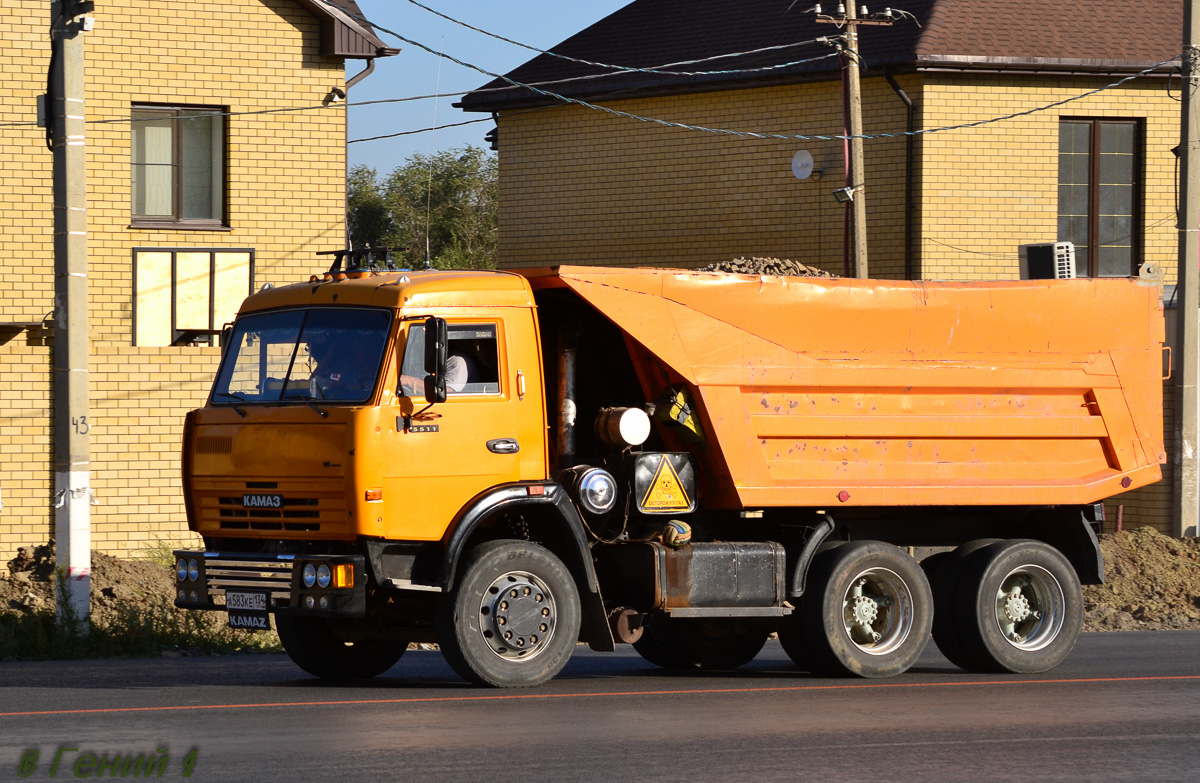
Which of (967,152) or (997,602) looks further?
(967,152)

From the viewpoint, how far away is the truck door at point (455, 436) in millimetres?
11055

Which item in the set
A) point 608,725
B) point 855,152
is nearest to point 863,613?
point 608,725

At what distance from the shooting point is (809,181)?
26781 millimetres

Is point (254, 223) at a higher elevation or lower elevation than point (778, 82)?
lower

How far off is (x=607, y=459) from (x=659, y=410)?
50 cm

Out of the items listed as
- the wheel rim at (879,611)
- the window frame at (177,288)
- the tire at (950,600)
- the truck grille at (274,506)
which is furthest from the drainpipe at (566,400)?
the window frame at (177,288)

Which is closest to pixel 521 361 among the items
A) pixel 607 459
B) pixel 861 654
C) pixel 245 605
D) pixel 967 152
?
pixel 607 459

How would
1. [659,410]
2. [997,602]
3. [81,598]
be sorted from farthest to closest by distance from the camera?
[81,598] < [997,602] < [659,410]

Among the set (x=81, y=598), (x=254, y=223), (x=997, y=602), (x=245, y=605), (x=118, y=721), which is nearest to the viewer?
(x=118, y=721)

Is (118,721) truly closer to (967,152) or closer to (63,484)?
(63,484)

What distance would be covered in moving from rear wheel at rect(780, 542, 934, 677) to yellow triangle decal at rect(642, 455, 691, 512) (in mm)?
1254

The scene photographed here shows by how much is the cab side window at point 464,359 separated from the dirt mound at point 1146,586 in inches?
341

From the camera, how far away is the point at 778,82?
27062 millimetres

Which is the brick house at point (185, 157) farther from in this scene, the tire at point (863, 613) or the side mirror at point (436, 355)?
the tire at point (863, 613)
